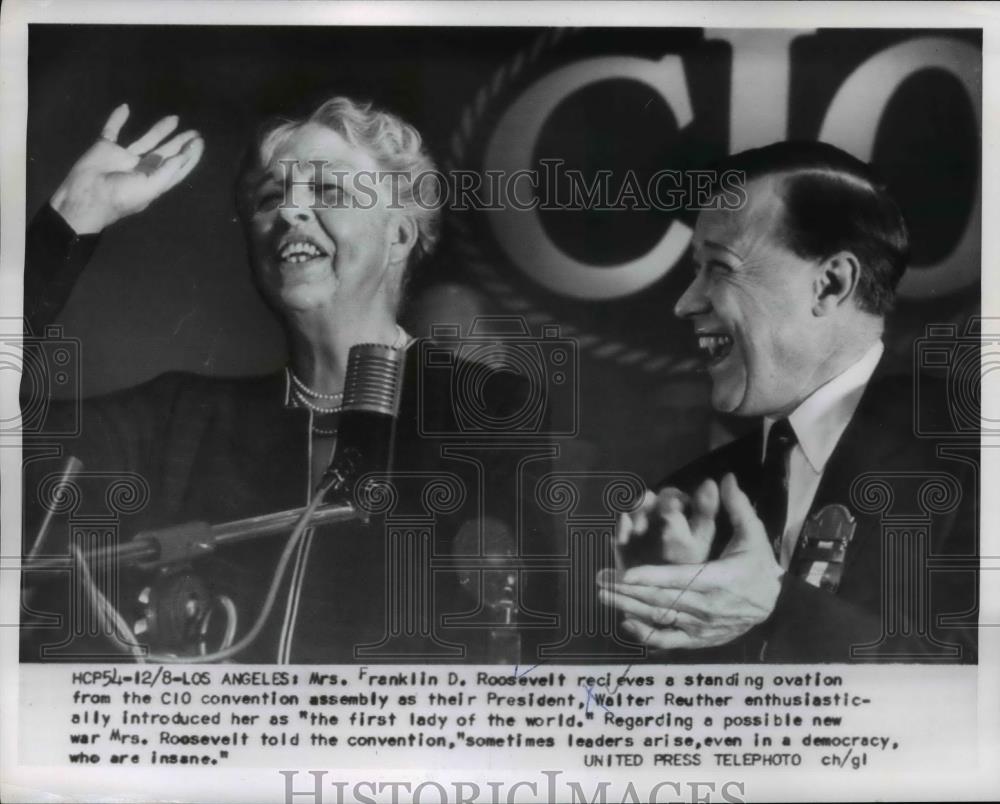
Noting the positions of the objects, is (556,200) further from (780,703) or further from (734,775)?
(734,775)

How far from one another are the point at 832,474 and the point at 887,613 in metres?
0.39

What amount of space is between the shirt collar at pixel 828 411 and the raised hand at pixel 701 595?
271 millimetres

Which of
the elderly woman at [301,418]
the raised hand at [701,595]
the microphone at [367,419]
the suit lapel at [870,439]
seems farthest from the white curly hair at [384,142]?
the suit lapel at [870,439]

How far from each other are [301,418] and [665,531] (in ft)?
3.26

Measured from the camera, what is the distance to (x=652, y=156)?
7.38ft

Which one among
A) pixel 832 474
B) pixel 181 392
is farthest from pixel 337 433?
pixel 832 474

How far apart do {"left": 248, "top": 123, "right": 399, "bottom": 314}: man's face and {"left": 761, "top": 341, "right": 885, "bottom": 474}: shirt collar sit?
1.13 metres

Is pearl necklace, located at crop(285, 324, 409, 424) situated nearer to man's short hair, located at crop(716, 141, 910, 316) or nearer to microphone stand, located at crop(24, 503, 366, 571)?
microphone stand, located at crop(24, 503, 366, 571)

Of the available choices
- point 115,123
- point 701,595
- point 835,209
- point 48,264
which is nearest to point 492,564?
point 701,595

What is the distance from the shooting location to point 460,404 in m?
2.24

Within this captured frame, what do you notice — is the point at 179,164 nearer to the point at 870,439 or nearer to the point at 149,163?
the point at 149,163

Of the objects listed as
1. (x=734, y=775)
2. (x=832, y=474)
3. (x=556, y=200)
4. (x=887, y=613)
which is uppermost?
(x=556, y=200)

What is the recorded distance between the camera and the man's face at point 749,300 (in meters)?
2.23

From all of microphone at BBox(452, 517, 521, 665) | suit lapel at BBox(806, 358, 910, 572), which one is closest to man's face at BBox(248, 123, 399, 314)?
microphone at BBox(452, 517, 521, 665)
